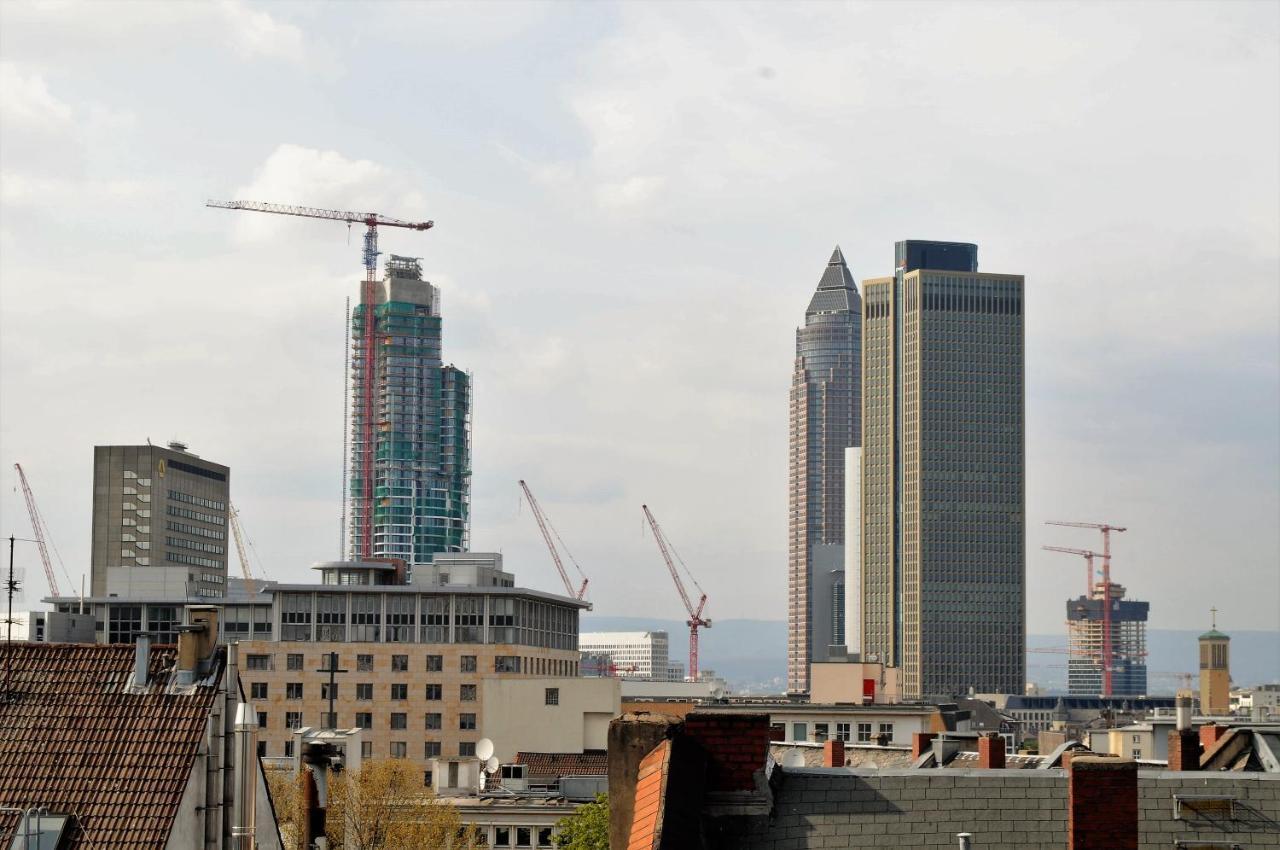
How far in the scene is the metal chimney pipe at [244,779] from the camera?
131 ft

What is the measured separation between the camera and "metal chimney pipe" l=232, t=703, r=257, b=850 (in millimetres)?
40000

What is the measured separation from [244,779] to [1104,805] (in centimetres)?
1936

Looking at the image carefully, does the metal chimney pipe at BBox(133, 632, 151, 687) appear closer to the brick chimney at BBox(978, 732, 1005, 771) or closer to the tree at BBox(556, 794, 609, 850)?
the brick chimney at BBox(978, 732, 1005, 771)

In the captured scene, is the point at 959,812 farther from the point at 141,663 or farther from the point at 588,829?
the point at 588,829

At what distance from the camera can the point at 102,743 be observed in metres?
40.1

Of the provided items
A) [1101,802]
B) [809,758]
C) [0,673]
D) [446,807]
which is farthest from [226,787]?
[446,807]

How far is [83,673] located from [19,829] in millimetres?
4076

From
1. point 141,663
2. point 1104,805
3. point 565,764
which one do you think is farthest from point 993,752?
point 565,764

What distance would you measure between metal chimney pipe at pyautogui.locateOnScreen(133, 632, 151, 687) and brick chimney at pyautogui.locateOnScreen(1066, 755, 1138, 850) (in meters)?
20.7

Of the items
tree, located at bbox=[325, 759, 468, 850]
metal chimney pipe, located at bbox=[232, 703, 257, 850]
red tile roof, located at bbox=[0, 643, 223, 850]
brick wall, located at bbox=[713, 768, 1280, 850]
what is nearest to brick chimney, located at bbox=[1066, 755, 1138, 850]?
brick wall, located at bbox=[713, 768, 1280, 850]

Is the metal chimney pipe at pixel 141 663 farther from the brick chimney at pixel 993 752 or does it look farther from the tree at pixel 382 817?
the tree at pixel 382 817

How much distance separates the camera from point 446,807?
110250 mm

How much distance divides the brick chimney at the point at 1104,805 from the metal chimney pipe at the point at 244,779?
18.5m

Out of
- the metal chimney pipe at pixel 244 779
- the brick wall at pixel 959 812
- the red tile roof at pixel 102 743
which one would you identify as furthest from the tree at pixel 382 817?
the brick wall at pixel 959 812
